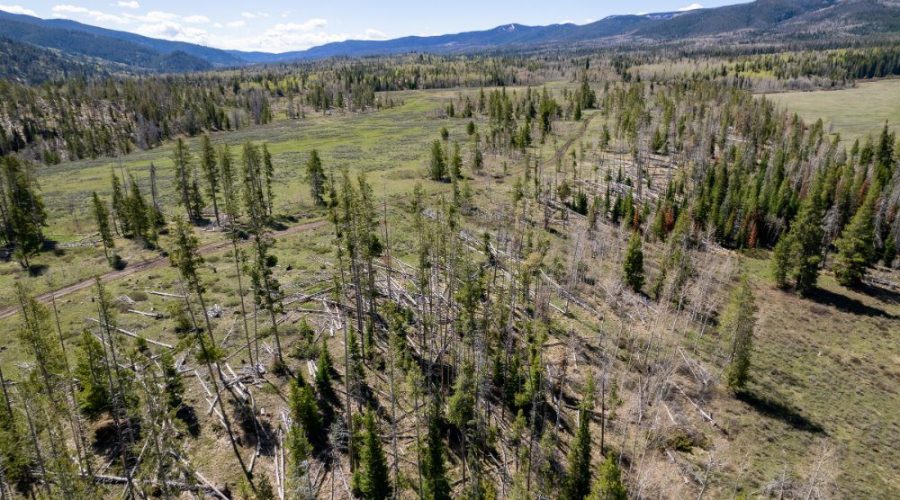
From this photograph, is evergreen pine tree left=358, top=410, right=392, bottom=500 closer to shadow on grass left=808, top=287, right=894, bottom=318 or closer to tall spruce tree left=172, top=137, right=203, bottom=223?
tall spruce tree left=172, top=137, right=203, bottom=223

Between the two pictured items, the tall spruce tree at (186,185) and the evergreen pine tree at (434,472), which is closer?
the evergreen pine tree at (434,472)

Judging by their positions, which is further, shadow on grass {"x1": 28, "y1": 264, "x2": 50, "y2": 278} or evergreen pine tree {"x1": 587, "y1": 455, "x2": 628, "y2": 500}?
shadow on grass {"x1": 28, "y1": 264, "x2": 50, "y2": 278}

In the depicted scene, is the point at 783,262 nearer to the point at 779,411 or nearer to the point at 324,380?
the point at 779,411

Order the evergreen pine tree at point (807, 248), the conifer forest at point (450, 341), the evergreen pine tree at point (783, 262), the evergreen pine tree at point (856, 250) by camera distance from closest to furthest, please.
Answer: the conifer forest at point (450, 341)
the evergreen pine tree at point (807, 248)
the evergreen pine tree at point (856, 250)
the evergreen pine tree at point (783, 262)

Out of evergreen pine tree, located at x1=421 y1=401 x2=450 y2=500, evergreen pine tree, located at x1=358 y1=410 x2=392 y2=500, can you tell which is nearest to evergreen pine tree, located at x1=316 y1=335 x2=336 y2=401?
evergreen pine tree, located at x1=358 y1=410 x2=392 y2=500

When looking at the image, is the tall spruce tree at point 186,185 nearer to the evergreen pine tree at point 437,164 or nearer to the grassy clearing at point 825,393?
the evergreen pine tree at point 437,164

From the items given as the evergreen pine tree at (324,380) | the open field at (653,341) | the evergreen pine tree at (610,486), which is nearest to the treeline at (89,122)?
the open field at (653,341)
